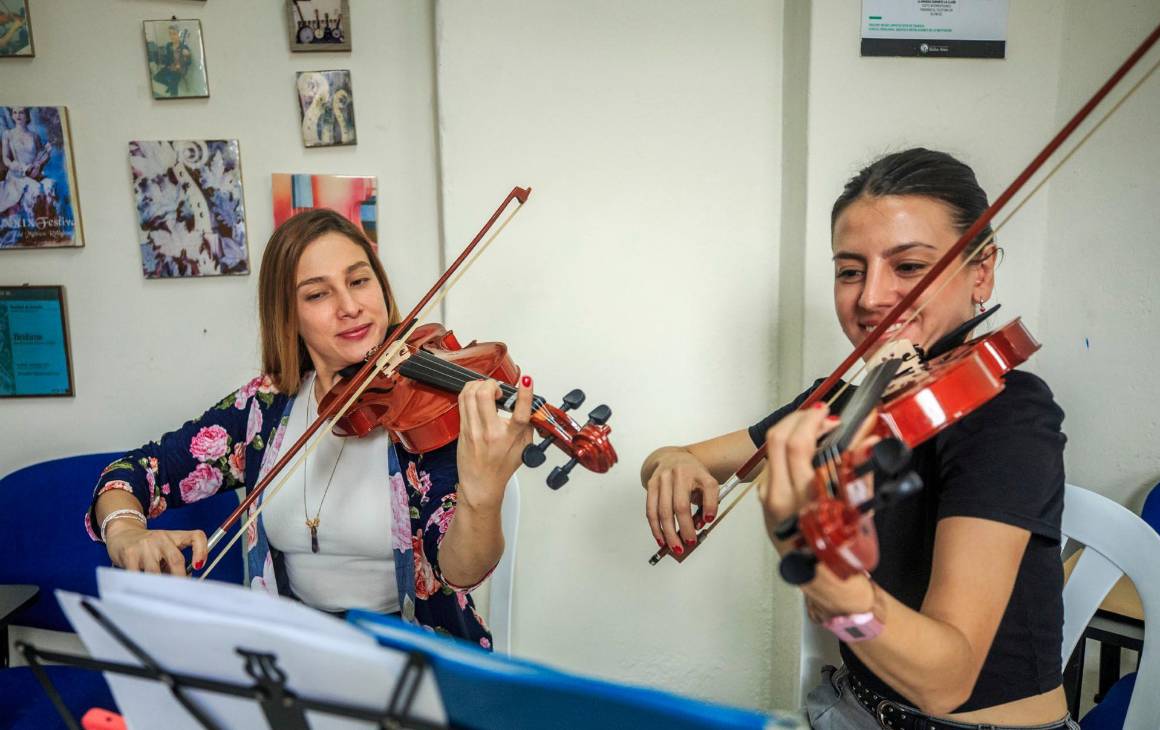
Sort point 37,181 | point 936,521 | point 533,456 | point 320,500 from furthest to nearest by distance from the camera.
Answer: point 37,181 → point 320,500 → point 533,456 → point 936,521

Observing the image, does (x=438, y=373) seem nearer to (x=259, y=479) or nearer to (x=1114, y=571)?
(x=259, y=479)

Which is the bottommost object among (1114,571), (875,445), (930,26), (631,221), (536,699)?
(1114,571)

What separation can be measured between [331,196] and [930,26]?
4.55 ft

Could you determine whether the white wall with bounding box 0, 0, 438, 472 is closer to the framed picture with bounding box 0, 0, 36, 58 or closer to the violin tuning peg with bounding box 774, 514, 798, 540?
the framed picture with bounding box 0, 0, 36, 58

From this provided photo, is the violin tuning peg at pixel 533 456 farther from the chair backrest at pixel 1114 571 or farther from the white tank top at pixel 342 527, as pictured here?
the chair backrest at pixel 1114 571

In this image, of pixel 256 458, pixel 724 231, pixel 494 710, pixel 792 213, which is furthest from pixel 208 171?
pixel 494 710

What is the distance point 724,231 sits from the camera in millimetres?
1752

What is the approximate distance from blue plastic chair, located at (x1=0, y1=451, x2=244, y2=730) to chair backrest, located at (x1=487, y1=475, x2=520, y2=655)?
66 centimetres

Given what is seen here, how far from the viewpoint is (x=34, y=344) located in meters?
1.86

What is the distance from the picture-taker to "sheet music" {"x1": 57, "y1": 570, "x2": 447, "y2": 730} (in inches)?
24.2

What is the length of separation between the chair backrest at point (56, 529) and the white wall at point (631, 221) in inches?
7.9

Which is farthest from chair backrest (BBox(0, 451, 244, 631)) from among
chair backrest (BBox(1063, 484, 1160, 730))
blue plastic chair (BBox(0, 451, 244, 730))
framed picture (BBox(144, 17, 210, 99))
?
chair backrest (BBox(1063, 484, 1160, 730))

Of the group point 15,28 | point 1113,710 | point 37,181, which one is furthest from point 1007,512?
point 15,28

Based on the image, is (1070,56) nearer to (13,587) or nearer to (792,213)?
(792,213)
